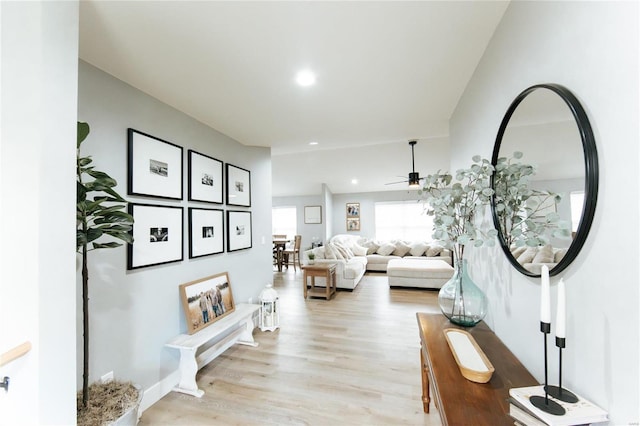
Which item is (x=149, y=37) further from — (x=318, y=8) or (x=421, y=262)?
(x=421, y=262)

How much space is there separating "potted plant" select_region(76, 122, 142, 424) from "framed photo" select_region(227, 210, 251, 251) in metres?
1.48

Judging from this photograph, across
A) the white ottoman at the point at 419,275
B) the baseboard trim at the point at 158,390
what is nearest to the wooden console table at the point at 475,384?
the baseboard trim at the point at 158,390

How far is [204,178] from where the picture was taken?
8.61ft

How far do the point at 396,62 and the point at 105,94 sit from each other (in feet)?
6.56

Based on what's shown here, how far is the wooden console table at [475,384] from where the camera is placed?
88 centimetres

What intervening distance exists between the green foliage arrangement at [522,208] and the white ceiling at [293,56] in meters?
0.82

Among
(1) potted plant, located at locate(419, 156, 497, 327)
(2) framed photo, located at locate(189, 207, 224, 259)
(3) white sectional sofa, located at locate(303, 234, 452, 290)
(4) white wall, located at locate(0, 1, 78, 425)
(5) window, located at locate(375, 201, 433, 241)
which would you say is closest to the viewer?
(4) white wall, located at locate(0, 1, 78, 425)

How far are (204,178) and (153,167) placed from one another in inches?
21.9

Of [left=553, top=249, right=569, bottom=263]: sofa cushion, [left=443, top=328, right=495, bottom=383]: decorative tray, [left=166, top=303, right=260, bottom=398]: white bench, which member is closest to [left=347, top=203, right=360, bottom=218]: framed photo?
[left=166, top=303, right=260, bottom=398]: white bench

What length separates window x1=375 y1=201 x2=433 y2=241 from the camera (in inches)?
313

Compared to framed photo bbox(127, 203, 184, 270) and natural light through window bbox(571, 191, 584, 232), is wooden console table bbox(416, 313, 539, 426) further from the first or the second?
framed photo bbox(127, 203, 184, 270)

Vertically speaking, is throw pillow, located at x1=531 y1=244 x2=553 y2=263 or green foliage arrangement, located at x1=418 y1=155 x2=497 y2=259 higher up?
green foliage arrangement, located at x1=418 y1=155 x2=497 y2=259

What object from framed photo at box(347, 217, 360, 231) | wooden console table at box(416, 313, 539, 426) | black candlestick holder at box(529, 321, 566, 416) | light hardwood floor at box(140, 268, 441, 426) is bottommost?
light hardwood floor at box(140, 268, 441, 426)

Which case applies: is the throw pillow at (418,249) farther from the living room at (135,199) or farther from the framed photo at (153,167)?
the framed photo at (153,167)
